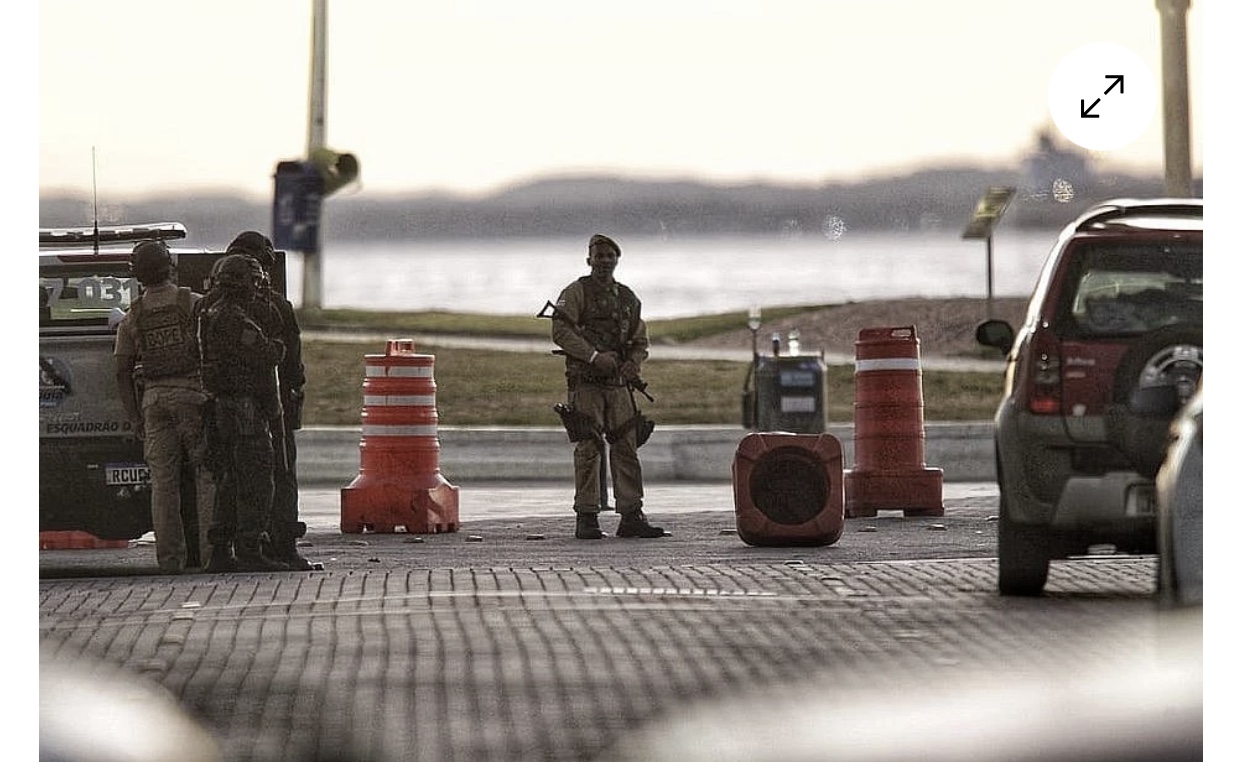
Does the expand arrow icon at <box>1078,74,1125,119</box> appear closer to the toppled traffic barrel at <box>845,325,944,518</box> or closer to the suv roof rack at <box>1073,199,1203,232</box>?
the suv roof rack at <box>1073,199,1203,232</box>

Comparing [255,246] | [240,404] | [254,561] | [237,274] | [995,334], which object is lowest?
[254,561]

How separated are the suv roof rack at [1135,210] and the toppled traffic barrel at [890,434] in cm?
432

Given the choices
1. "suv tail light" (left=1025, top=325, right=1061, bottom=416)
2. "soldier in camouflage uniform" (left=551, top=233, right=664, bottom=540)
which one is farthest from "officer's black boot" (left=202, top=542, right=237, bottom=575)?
"suv tail light" (left=1025, top=325, right=1061, bottom=416)

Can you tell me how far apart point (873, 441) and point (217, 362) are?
162 inches

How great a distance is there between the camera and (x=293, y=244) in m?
16.2

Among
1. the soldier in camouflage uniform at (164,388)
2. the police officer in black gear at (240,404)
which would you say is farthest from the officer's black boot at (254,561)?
the soldier in camouflage uniform at (164,388)

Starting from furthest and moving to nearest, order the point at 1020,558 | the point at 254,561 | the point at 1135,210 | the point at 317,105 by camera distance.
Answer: the point at 317,105 → the point at 254,561 → the point at 1020,558 → the point at 1135,210

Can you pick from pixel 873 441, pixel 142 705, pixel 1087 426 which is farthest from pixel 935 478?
pixel 142 705

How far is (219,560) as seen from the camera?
1184 cm

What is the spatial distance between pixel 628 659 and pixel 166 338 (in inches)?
124

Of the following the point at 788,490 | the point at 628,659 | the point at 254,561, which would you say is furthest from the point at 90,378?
the point at 628,659

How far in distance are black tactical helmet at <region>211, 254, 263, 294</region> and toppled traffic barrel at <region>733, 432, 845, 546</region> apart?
2354mm

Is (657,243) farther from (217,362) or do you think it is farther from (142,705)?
(142,705)

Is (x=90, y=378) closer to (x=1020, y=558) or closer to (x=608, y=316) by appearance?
(x=608, y=316)
